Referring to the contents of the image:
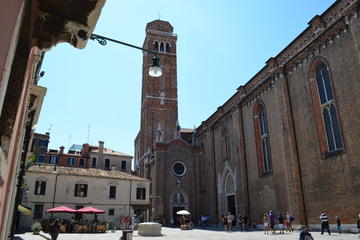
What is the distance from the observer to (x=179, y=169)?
36.2 m

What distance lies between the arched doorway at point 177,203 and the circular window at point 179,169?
88.4 inches

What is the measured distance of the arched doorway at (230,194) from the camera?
28609mm

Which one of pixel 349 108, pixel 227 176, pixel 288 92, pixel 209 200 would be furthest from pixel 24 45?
pixel 209 200

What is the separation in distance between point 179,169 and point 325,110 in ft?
71.6

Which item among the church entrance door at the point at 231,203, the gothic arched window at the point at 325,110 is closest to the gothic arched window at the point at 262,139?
the gothic arched window at the point at 325,110

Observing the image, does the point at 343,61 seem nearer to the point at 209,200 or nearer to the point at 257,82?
the point at 257,82

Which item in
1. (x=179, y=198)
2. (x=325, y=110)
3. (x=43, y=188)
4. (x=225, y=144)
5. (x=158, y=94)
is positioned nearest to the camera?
(x=325, y=110)

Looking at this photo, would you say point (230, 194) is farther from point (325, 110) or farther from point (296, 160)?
point (325, 110)

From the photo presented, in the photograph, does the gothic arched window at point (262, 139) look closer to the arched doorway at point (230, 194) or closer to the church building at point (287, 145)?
the church building at point (287, 145)

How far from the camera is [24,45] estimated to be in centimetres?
257

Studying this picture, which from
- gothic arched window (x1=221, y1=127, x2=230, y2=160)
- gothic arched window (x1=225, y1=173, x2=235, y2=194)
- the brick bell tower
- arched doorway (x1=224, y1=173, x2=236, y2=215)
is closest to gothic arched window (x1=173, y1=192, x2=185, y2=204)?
arched doorway (x1=224, y1=173, x2=236, y2=215)

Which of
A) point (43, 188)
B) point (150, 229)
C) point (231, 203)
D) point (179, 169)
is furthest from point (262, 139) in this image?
point (43, 188)

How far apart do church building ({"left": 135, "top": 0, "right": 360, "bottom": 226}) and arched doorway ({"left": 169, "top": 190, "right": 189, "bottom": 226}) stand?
122 mm

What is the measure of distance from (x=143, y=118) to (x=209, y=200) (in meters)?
18.9
